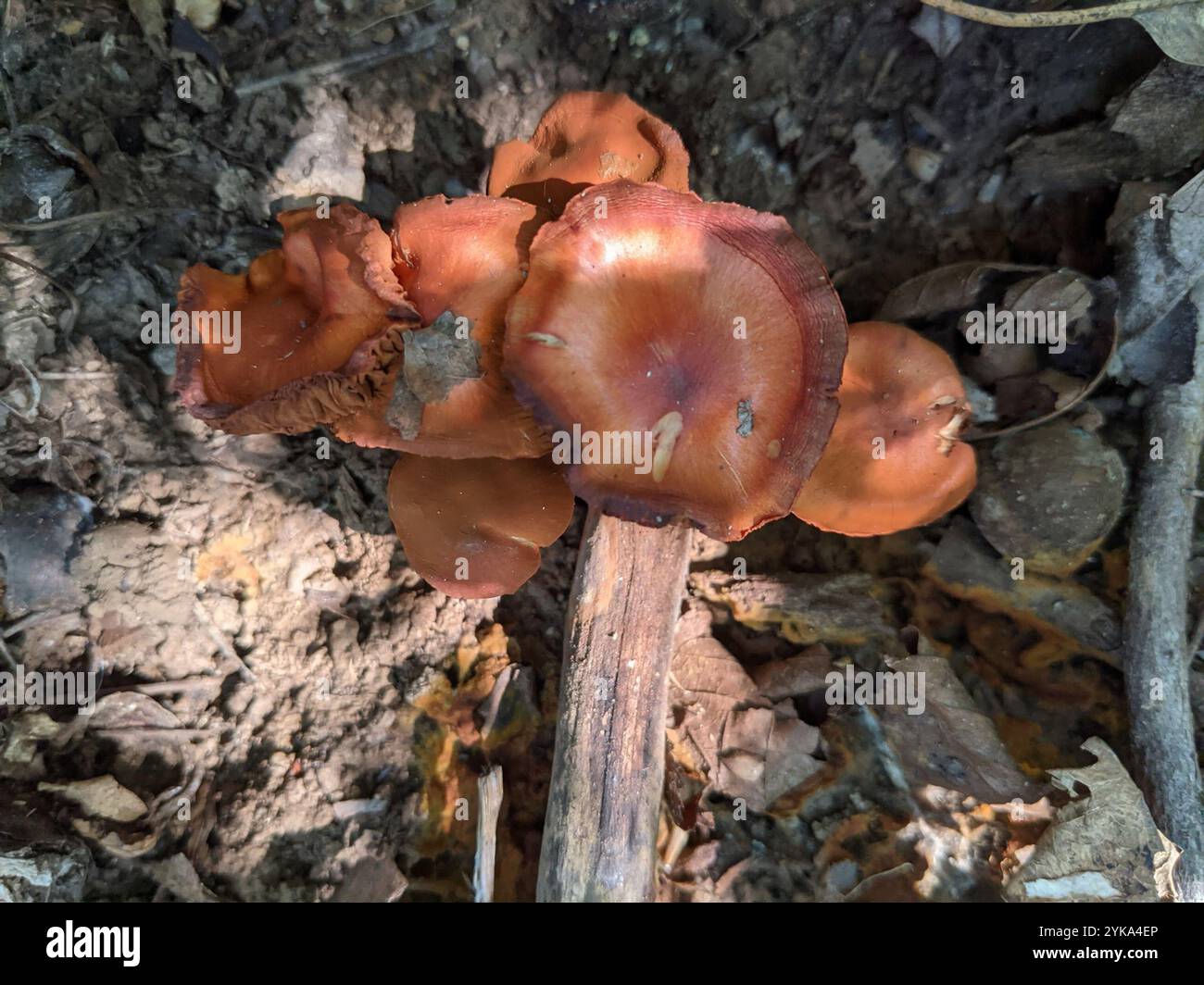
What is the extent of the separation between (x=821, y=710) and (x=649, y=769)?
41.9 inches

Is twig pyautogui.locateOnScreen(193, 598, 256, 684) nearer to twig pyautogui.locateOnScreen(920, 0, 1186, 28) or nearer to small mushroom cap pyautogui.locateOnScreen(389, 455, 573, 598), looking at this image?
small mushroom cap pyautogui.locateOnScreen(389, 455, 573, 598)

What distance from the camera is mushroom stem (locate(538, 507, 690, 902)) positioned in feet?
10.1

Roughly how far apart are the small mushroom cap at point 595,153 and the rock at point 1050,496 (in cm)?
215

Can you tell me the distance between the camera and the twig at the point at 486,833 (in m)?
3.36

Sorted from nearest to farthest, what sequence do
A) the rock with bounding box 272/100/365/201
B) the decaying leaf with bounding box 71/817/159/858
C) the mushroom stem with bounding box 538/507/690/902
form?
the mushroom stem with bounding box 538/507/690/902, the decaying leaf with bounding box 71/817/159/858, the rock with bounding box 272/100/365/201

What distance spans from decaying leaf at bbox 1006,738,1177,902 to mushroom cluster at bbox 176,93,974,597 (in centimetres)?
188

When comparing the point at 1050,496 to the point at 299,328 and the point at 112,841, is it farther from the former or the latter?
the point at 112,841

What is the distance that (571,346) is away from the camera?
2.90m

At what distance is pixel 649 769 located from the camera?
3.24m

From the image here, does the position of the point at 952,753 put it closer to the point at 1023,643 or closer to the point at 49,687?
the point at 1023,643

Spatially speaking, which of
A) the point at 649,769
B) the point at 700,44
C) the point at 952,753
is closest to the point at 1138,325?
the point at 952,753

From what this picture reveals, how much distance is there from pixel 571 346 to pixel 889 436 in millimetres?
1646

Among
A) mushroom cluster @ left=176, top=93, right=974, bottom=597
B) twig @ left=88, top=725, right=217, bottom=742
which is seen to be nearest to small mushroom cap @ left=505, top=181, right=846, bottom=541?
mushroom cluster @ left=176, top=93, right=974, bottom=597

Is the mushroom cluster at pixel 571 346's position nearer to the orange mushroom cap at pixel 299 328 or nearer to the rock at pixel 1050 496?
the orange mushroom cap at pixel 299 328
